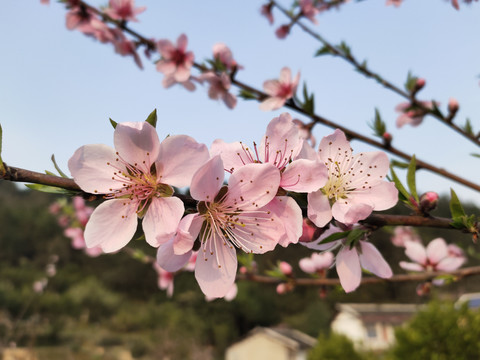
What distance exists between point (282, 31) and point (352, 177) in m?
2.09

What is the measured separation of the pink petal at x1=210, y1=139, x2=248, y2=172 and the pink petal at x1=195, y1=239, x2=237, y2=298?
0.47 feet

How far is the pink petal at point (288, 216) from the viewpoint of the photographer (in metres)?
0.62

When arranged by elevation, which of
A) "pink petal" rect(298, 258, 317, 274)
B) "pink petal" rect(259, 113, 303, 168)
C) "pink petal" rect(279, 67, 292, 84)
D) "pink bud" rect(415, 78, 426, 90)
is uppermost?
"pink bud" rect(415, 78, 426, 90)

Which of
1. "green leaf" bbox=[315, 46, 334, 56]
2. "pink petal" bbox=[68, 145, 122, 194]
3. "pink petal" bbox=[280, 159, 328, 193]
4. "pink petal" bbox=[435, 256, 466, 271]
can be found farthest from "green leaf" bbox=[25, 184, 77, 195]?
"green leaf" bbox=[315, 46, 334, 56]

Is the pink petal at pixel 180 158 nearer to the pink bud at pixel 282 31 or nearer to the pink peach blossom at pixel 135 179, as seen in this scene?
the pink peach blossom at pixel 135 179

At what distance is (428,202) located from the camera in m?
0.77

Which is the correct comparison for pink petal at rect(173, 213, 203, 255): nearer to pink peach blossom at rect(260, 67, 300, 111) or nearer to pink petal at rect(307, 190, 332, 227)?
pink petal at rect(307, 190, 332, 227)

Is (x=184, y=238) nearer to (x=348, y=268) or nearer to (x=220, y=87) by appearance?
(x=348, y=268)

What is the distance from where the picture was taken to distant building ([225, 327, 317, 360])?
16.4 m

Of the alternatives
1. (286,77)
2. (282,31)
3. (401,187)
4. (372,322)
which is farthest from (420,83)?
(372,322)

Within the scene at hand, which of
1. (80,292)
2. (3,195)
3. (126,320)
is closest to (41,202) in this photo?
(3,195)

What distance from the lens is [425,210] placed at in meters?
0.78

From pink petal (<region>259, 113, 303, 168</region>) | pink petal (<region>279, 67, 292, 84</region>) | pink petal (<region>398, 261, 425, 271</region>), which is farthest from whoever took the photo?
pink petal (<region>279, 67, 292, 84</region>)

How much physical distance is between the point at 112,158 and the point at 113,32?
1.89 m
